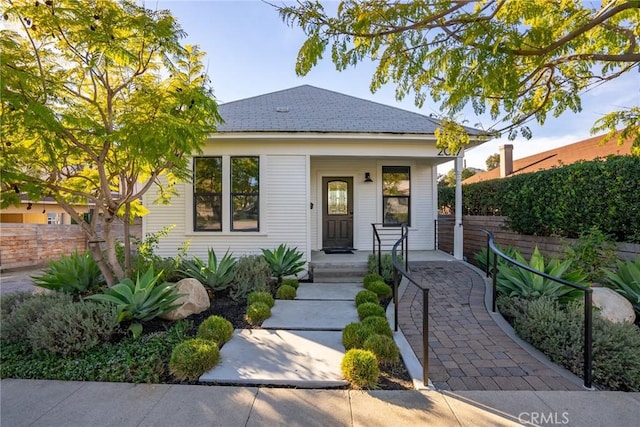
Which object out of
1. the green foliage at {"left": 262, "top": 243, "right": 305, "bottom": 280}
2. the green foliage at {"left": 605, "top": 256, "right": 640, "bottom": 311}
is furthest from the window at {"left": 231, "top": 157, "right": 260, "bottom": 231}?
the green foliage at {"left": 605, "top": 256, "right": 640, "bottom": 311}

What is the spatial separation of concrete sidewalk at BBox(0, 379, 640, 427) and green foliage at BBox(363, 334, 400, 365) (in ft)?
1.46

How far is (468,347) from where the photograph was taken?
3.68 m

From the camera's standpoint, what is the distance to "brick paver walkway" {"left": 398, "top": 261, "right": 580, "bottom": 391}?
3000 mm

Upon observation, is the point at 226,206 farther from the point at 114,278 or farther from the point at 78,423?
the point at 78,423

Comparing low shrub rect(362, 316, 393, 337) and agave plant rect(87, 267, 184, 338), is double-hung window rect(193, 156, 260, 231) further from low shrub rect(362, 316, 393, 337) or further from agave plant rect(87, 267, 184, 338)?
low shrub rect(362, 316, 393, 337)

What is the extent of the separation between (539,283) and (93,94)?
7400 mm

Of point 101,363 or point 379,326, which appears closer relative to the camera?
point 101,363

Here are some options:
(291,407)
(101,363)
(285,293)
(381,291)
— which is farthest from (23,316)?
(381,291)

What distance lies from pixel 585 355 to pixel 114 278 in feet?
21.0

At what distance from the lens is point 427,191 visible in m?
9.29

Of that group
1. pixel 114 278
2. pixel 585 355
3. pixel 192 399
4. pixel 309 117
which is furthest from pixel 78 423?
pixel 309 117

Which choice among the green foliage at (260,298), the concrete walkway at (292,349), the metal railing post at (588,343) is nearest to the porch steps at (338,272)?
the concrete walkway at (292,349)

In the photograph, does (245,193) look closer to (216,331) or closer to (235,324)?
(235,324)

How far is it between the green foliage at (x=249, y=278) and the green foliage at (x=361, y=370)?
2859 millimetres
